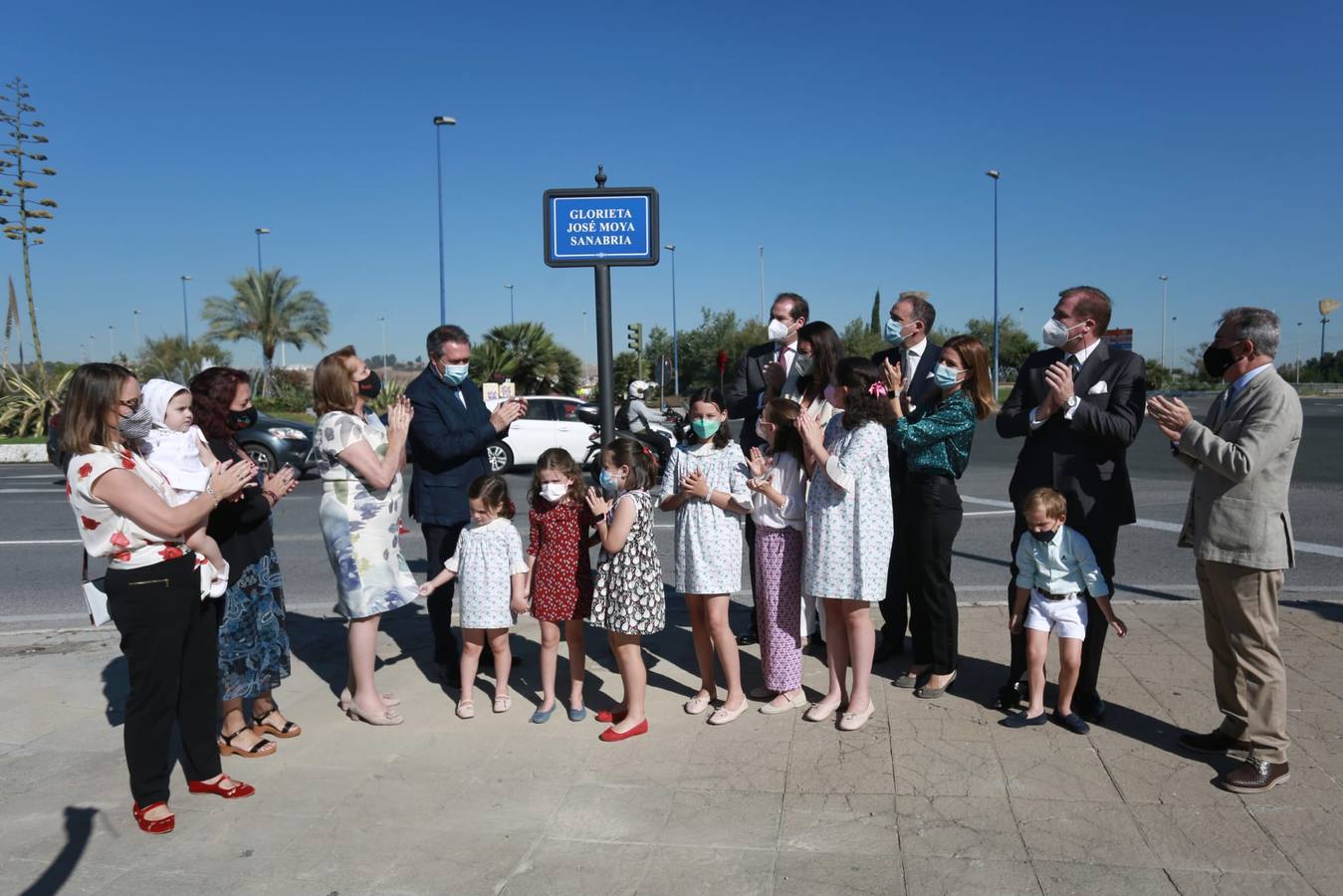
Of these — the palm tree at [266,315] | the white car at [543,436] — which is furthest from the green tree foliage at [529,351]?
the white car at [543,436]

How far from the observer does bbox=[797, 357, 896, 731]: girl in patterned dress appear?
14.0 ft

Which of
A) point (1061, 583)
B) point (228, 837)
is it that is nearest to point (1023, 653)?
point (1061, 583)

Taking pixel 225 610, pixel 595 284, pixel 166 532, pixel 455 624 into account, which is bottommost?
pixel 455 624

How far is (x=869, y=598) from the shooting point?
167 inches

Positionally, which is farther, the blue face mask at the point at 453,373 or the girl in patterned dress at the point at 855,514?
the blue face mask at the point at 453,373

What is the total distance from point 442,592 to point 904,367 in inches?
112

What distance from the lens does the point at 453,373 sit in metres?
5.04

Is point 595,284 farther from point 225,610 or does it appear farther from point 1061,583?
point 1061,583

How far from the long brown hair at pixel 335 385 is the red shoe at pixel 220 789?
163cm

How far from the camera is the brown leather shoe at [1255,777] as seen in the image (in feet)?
11.7

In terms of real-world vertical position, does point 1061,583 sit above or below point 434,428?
below

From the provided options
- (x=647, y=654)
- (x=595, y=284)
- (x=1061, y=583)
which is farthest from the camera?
(x=595, y=284)

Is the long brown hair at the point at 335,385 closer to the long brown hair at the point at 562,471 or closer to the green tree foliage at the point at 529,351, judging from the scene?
the long brown hair at the point at 562,471

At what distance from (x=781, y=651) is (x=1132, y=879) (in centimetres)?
193
